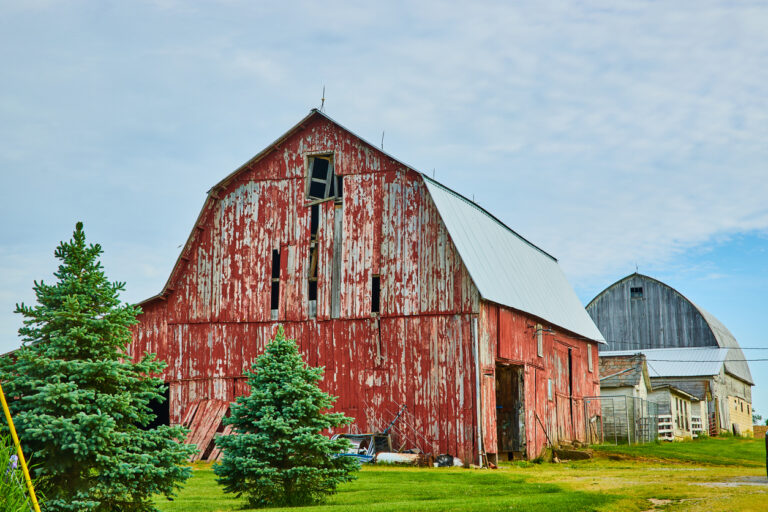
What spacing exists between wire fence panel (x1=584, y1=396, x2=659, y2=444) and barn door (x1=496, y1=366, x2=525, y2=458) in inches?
266

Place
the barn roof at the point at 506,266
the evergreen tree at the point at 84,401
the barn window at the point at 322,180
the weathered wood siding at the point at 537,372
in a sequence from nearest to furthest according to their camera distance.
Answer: the evergreen tree at the point at 84,401, the weathered wood siding at the point at 537,372, the barn roof at the point at 506,266, the barn window at the point at 322,180

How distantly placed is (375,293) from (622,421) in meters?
16.8

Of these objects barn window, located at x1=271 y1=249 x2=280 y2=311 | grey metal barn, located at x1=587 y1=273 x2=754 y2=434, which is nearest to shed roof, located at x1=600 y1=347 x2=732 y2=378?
grey metal barn, located at x1=587 y1=273 x2=754 y2=434

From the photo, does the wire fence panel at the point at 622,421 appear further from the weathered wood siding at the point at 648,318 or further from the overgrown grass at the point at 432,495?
the overgrown grass at the point at 432,495

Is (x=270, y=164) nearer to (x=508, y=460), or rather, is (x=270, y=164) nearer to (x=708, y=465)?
(x=508, y=460)

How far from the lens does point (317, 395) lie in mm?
15922

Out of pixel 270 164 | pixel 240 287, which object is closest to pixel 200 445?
pixel 240 287

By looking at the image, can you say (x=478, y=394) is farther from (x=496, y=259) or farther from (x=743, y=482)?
(x=743, y=482)

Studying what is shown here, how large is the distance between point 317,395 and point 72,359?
17.1ft

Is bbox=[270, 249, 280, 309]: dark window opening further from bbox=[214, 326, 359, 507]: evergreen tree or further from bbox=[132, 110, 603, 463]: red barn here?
bbox=[214, 326, 359, 507]: evergreen tree

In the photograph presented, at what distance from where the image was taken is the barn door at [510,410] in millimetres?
27141

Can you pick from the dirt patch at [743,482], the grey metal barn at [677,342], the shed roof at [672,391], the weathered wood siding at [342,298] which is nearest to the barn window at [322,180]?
the weathered wood siding at [342,298]

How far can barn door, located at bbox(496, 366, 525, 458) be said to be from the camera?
27.1m

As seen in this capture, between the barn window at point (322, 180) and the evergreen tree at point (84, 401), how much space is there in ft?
48.9
